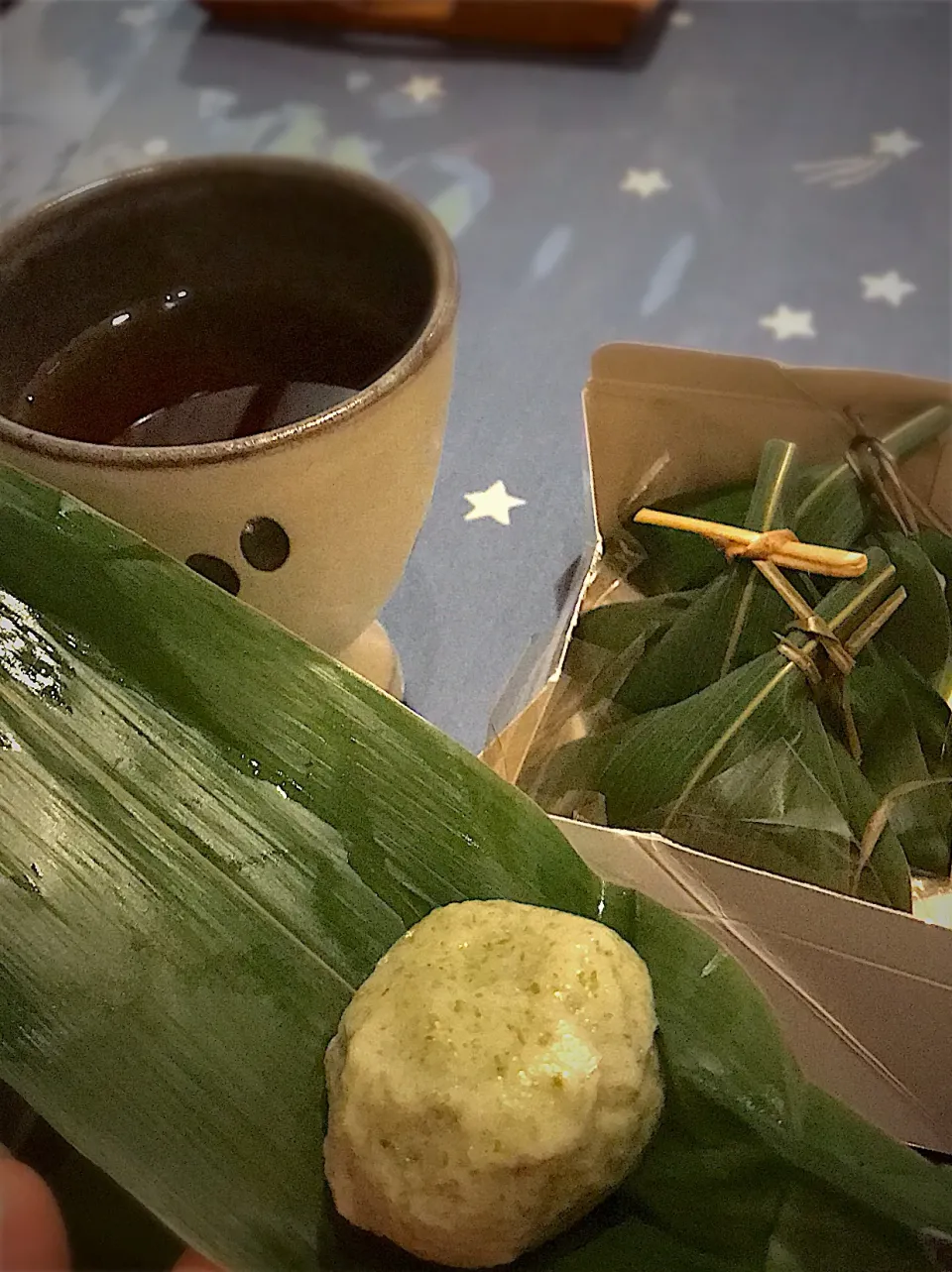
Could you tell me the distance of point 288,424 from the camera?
404 millimetres

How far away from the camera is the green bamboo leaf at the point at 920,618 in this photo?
463 mm

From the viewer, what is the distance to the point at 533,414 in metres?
0.69

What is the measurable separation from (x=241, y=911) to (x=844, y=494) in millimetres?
287

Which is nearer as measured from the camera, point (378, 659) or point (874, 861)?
point (874, 861)

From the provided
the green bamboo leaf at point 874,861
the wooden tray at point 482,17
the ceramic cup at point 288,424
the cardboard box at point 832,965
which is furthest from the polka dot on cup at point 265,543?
the wooden tray at point 482,17

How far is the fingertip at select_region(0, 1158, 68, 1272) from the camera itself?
0.31 m

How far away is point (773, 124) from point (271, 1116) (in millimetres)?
881

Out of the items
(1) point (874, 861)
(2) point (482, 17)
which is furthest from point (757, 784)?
(2) point (482, 17)

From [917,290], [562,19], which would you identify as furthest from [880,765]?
[562,19]

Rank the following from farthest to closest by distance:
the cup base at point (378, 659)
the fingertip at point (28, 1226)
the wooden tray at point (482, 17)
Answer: the wooden tray at point (482, 17) → the cup base at point (378, 659) → the fingertip at point (28, 1226)

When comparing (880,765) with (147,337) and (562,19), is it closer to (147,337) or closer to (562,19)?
(147,337)

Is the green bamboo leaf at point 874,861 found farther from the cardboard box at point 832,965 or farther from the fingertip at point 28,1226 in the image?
the fingertip at point 28,1226

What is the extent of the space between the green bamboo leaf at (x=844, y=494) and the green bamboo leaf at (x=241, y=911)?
0.18 metres

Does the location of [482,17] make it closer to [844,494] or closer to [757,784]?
[844,494]
